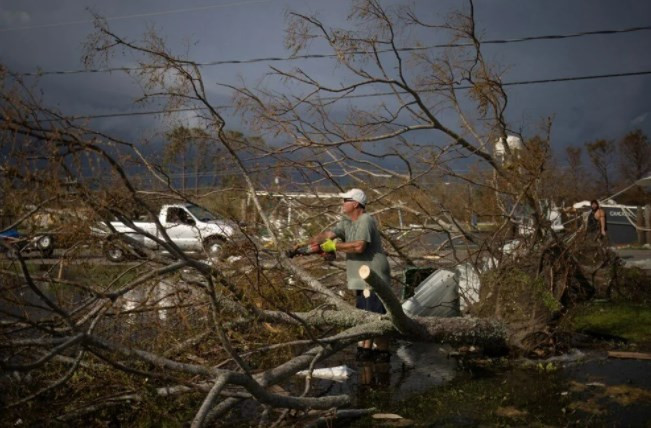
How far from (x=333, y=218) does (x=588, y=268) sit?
3270 millimetres

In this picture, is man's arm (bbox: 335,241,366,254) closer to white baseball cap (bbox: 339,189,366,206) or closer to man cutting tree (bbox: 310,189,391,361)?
man cutting tree (bbox: 310,189,391,361)

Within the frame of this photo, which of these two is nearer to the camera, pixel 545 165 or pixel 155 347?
pixel 155 347

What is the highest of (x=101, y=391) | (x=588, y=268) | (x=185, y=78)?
(x=185, y=78)

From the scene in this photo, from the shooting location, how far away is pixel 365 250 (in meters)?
5.41

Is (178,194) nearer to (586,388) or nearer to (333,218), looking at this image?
(333,218)

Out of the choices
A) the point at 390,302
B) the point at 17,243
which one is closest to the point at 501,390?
the point at 390,302

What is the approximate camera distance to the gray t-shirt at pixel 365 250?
17.4ft

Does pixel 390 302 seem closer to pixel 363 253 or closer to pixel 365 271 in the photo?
pixel 365 271

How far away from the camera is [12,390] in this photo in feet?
12.0

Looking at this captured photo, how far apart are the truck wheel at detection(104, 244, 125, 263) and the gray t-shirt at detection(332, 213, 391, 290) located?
6.71ft

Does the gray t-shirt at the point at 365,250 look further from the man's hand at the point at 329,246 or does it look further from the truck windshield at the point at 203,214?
the truck windshield at the point at 203,214

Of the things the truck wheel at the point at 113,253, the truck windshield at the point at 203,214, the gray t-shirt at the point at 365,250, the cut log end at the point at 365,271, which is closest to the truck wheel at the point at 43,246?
the truck wheel at the point at 113,253

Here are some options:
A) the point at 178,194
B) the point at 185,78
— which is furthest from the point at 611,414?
the point at 185,78

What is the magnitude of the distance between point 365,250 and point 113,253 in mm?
2228
